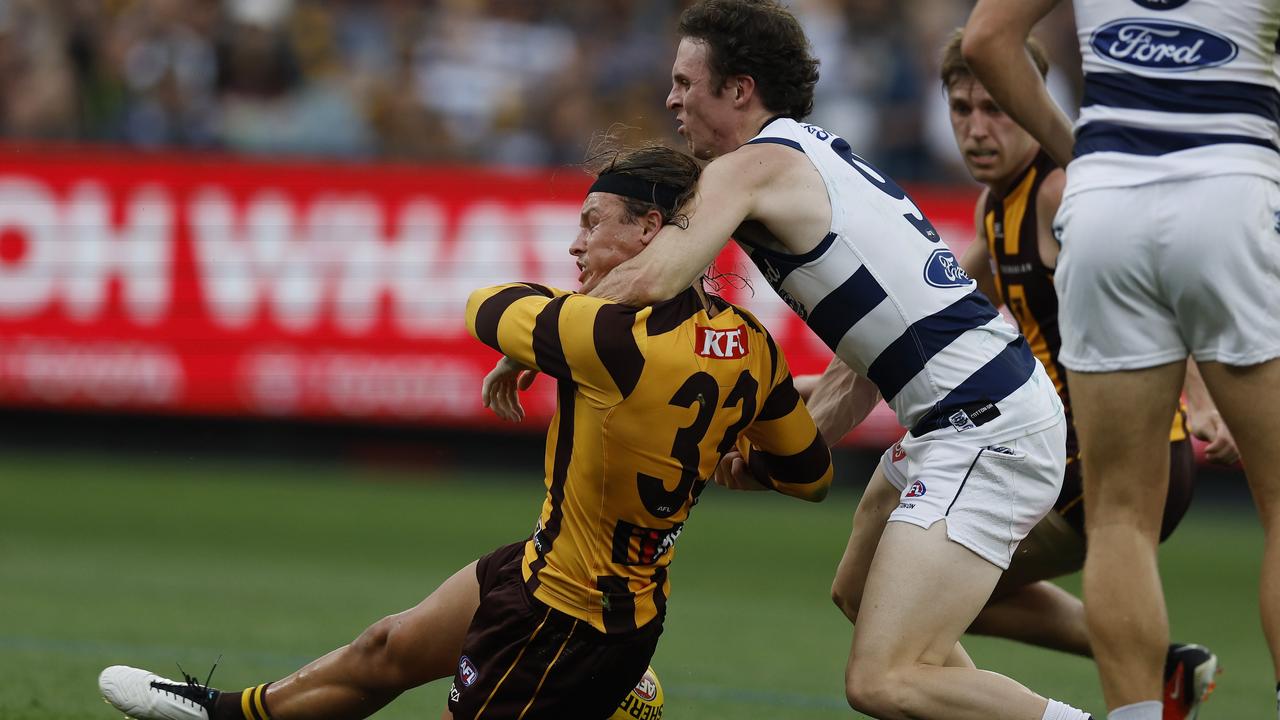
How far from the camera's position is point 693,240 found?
12.9ft

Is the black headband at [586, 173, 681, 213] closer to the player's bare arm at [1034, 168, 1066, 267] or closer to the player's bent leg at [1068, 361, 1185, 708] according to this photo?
the player's bent leg at [1068, 361, 1185, 708]

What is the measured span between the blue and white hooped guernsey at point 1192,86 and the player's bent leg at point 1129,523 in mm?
484

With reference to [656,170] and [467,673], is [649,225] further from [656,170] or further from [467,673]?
[467,673]

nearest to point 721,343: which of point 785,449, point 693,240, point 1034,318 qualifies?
point 693,240

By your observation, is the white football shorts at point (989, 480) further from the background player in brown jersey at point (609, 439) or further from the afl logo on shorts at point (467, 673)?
the afl logo on shorts at point (467, 673)

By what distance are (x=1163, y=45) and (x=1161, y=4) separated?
0.09m

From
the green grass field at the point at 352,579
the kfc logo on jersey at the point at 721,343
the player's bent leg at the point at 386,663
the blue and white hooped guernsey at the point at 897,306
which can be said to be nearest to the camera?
the kfc logo on jersey at the point at 721,343

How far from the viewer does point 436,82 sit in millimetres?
14328

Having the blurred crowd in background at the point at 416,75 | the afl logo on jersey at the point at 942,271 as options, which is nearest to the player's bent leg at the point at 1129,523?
the afl logo on jersey at the point at 942,271

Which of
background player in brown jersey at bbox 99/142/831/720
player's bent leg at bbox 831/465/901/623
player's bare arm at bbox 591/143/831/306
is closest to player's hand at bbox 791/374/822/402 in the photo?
player's bent leg at bbox 831/465/901/623

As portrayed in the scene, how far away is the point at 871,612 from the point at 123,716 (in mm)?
2755

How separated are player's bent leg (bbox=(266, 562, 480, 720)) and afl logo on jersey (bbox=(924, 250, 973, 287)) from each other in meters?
1.40

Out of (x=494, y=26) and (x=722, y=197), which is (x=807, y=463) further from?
(x=494, y=26)

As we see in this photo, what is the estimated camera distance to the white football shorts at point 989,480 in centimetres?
406
